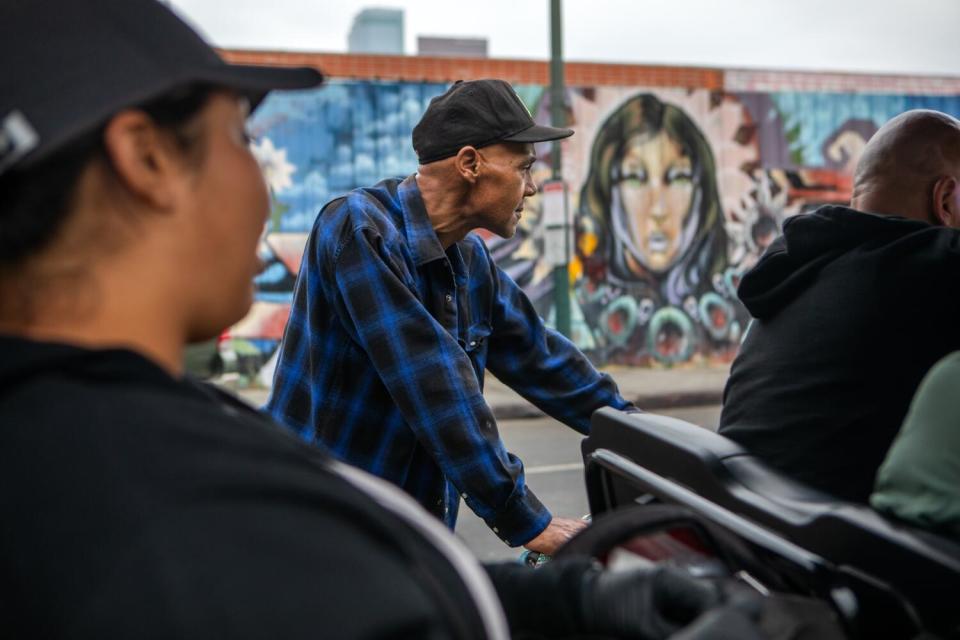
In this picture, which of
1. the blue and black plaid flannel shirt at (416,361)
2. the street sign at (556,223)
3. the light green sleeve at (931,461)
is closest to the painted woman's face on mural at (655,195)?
the street sign at (556,223)

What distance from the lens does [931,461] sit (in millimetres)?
1465

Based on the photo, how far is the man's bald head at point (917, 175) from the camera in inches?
103

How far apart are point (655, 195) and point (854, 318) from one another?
36.4 feet

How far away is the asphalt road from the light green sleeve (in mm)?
3093

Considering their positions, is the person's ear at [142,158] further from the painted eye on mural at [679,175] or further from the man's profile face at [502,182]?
the painted eye on mural at [679,175]

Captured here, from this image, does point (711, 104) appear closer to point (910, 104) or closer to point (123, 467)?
point (910, 104)

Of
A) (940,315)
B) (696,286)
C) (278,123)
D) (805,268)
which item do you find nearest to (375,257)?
(805,268)

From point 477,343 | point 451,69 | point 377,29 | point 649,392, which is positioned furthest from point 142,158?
point 377,29

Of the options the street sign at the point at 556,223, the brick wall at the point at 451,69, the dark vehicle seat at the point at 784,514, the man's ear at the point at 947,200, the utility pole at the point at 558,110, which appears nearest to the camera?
the dark vehicle seat at the point at 784,514

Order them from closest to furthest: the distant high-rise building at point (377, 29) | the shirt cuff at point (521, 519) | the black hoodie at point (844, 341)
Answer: the black hoodie at point (844, 341)
the shirt cuff at point (521, 519)
the distant high-rise building at point (377, 29)

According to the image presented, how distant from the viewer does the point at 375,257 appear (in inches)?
103

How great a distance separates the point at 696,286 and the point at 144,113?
1264 cm

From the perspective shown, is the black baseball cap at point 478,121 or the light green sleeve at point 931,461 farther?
the black baseball cap at point 478,121

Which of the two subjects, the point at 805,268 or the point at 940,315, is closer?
the point at 940,315
